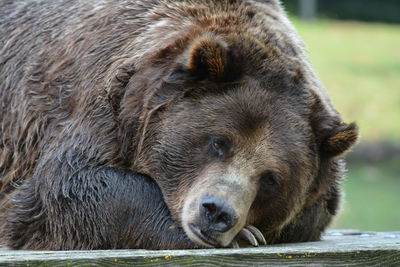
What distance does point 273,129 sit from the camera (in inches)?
230

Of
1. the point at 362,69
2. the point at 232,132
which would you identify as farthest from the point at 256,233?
the point at 362,69

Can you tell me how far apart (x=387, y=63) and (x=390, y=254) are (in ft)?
70.0

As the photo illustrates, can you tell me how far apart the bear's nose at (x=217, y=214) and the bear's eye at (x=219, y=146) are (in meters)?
0.40

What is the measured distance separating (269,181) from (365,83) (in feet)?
58.3

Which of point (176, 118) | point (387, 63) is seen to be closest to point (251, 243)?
point (176, 118)

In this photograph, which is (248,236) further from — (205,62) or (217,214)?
(205,62)

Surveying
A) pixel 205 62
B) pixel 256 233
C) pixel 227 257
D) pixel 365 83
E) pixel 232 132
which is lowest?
pixel 365 83

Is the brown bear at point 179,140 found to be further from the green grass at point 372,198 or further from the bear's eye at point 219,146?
the green grass at point 372,198

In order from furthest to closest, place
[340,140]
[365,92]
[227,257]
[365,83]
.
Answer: [365,83] < [365,92] < [340,140] < [227,257]

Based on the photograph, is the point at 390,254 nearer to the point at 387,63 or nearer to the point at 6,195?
the point at 6,195

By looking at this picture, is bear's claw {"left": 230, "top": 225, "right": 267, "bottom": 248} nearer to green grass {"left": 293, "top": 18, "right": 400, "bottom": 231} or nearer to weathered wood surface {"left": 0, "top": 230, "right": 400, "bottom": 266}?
weathered wood surface {"left": 0, "top": 230, "right": 400, "bottom": 266}

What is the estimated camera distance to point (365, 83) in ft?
76.0

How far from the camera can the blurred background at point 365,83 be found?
1741 cm

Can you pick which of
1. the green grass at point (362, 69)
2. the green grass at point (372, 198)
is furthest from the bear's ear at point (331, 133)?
the green grass at point (362, 69)
